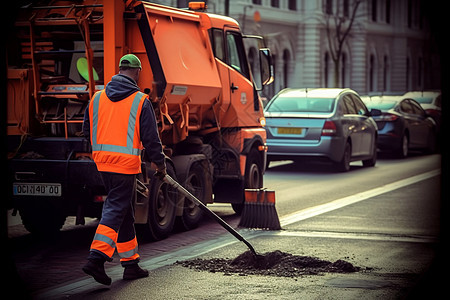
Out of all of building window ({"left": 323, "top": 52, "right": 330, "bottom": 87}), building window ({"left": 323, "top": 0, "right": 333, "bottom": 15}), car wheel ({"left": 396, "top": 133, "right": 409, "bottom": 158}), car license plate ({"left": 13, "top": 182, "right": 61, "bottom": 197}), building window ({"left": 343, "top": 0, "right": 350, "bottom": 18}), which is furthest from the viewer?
building window ({"left": 323, "top": 52, "right": 330, "bottom": 87})

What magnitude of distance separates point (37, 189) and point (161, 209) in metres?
1.35

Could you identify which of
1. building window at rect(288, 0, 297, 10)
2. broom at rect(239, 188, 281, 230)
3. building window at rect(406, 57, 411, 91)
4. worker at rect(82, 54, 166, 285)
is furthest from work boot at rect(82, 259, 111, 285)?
building window at rect(406, 57, 411, 91)

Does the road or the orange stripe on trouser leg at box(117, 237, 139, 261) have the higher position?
the orange stripe on trouser leg at box(117, 237, 139, 261)

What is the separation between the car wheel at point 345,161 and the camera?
1816 cm

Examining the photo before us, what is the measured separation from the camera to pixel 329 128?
1753 centimetres

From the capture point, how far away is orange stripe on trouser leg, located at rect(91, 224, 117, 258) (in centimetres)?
711

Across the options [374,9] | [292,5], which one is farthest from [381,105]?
[292,5]

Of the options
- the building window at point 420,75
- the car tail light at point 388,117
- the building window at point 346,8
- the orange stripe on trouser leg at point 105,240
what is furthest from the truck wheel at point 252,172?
the building window at point 420,75

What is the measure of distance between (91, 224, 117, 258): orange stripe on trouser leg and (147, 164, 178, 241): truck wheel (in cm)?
205

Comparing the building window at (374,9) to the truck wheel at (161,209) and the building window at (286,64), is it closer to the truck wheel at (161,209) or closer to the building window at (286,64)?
the building window at (286,64)

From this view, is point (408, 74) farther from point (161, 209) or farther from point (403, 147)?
point (161, 209)

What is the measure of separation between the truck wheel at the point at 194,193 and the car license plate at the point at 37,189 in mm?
1706

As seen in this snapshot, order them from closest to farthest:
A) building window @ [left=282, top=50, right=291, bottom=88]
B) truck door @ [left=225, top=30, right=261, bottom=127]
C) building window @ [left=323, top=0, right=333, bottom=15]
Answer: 1. truck door @ [left=225, top=30, right=261, bottom=127]
2. building window @ [left=323, top=0, right=333, bottom=15]
3. building window @ [left=282, top=50, right=291, bottom=88]

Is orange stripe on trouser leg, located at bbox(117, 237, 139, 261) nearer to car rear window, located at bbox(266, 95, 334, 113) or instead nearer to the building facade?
car rear window, located at bbox(266, 95, 334, 113)
